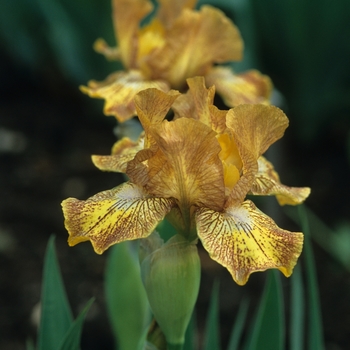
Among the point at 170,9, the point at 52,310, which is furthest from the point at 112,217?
the point at 170,9

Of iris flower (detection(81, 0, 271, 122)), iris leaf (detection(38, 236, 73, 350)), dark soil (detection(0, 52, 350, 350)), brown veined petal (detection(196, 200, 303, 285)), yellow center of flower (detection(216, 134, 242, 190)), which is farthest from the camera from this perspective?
dark soil (detection(0, 52, 350, 350))

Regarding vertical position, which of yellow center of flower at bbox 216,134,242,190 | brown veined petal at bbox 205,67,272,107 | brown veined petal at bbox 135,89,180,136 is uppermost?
brown veined petal at bbox 135,89,180,136

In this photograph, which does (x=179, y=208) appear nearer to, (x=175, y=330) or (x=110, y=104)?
(x=175, y=330)

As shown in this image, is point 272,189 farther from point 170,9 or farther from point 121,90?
point 170,9

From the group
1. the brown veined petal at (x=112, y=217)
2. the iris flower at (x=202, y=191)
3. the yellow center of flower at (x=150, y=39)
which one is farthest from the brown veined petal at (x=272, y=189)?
the yellow center of flower at (x=150, y=39)

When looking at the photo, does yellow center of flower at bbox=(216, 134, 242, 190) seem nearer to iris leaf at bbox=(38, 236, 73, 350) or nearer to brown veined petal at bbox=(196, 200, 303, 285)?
brown veined petal at bbox=(196, 200, 303, 285)

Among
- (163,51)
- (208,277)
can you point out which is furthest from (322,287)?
(163,51)

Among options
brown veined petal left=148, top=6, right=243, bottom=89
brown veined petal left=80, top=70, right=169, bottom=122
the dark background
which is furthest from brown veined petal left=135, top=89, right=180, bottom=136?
the dark background
